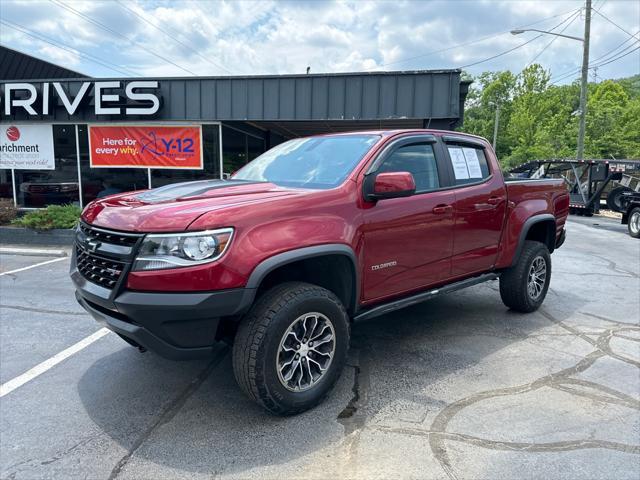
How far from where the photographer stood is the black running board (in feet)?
11.9

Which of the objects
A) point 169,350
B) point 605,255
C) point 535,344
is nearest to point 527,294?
point 535,344

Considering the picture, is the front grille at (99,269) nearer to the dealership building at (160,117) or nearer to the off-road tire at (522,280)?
the off-road tire at (522,280)

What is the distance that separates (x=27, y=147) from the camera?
12.4 metres

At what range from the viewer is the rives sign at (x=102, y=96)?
442 inches

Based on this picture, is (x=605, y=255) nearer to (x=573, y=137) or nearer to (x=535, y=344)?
(x=535, y=344)

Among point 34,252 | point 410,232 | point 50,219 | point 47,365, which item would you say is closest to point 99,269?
point 47,365

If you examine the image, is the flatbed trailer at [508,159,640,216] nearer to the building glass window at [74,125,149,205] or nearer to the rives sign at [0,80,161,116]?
the rives sign at [0,80,161,116]

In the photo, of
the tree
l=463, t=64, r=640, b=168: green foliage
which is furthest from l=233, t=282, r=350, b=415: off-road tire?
the tree

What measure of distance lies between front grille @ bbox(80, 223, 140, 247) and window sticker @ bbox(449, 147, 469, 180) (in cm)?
290

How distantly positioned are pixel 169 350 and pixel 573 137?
43.9m

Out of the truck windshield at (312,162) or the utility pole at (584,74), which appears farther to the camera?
the utility pole at (584,74)

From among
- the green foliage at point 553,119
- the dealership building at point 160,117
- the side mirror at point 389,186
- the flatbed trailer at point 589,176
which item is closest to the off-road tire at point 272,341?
the side mirror at point 389,186

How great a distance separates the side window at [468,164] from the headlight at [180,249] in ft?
8.34

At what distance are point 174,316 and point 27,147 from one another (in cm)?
1222
